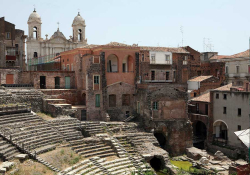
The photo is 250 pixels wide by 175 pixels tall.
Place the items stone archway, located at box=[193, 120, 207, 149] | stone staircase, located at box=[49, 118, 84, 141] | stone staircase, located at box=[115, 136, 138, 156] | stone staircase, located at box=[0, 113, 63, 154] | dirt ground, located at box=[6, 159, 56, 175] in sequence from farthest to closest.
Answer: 1. stone archway, located at box=[193, 120, 207, 149]
2. stone staircase, located at box=[115, 136, 138, 156]
3. stone staircase, located at box=[49, 118, 84, 141]
4. stone staircase, located at box=[0, 113, 63, 154]
5. dirt ground, located at box=[6, 159, 56, 175]

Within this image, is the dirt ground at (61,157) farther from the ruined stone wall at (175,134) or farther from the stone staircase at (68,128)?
the ruined stone wall at (175,134)

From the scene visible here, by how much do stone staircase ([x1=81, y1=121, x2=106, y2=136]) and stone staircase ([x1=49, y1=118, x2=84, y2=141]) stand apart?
0.61m

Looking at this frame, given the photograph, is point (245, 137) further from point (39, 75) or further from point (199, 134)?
point (39, 75)

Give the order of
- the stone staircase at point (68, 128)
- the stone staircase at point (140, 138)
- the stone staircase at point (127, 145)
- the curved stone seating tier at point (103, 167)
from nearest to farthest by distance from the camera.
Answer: the curved stone seating tier at point (103, 167) < the stone staircase at point (68, 128) < the stone staircase at point (127, 145) < the stone staircase at point (140, 138)

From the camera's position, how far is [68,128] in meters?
28.7

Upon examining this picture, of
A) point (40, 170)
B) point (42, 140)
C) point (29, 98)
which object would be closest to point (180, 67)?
point (29, 98)

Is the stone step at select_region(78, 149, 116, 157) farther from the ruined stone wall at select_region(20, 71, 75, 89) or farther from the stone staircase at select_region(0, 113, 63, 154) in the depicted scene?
the ruined stone wall at select_region(20, 71, 75, 89)

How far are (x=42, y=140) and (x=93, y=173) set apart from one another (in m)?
5.59

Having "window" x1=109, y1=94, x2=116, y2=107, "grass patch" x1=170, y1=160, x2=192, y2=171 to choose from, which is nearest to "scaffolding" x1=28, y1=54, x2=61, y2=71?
"window" x1=109, y1=94, x2=116, y2=107

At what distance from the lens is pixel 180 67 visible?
1654 inches

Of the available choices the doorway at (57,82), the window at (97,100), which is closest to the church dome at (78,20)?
the doorway at (57,82)

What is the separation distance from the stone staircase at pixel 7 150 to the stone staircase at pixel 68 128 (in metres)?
5.10

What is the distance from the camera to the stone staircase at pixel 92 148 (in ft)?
84.4

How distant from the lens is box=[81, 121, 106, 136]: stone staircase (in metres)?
29.5
